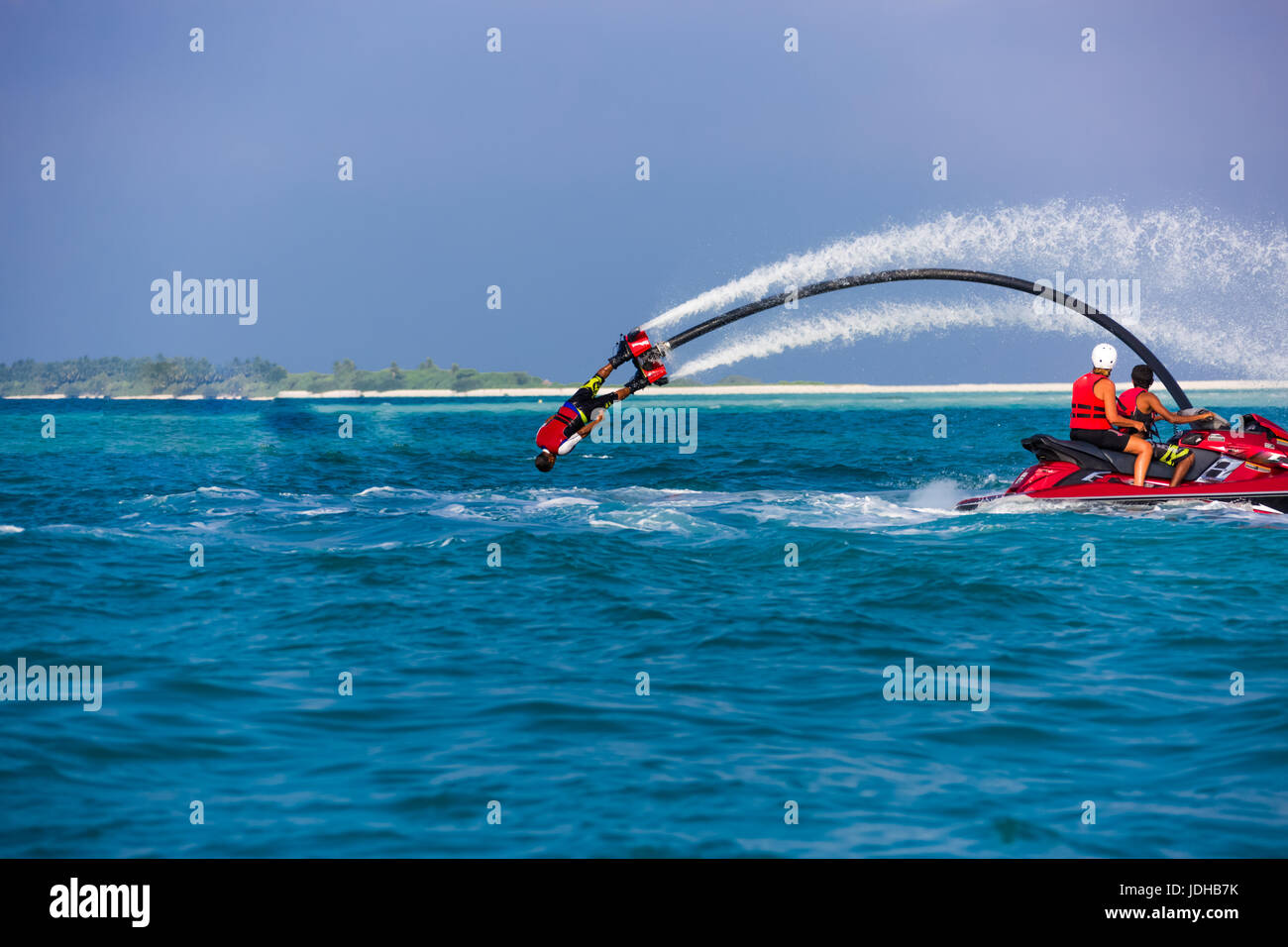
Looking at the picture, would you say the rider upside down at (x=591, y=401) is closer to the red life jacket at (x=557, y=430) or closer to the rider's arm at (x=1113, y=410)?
the red life jacket at (x=557, y=430)

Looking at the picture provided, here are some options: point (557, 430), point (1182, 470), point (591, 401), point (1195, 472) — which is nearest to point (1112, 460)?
Result: point (1182, 470)

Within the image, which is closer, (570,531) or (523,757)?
(523,757)

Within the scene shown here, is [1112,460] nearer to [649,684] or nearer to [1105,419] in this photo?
[1105,419]

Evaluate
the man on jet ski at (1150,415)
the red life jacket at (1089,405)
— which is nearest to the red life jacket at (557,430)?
the red life jacket at (1089,405)

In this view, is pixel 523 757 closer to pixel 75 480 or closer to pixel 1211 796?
pixel 1211 796

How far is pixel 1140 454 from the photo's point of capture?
16484 mm

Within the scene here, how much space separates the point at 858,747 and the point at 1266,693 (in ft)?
10.4

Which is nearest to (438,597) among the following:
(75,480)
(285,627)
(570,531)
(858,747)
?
(285,627)

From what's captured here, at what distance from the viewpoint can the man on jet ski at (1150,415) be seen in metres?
16.5

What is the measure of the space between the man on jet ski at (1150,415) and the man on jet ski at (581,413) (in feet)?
24.8

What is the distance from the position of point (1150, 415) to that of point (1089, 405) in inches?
37.5

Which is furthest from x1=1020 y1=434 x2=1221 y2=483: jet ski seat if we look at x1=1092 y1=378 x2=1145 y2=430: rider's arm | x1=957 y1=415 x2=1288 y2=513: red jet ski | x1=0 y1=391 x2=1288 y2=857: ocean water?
x1=0 y1=391 x2=1288 y2=857: ocean water

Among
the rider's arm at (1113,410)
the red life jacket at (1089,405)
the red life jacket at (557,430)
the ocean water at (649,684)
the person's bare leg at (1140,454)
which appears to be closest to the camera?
the ocean water at (649,684)
